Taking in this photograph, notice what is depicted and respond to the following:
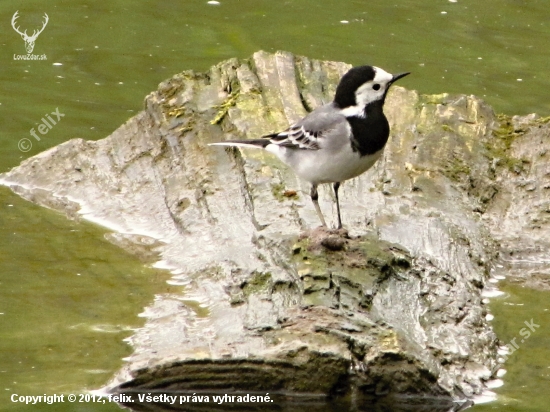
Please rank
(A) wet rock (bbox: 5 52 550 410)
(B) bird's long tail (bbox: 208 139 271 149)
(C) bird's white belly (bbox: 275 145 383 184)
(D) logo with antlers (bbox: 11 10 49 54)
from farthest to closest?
(D) logo with antlers (bbox: 11 10 49 54) < (B) bird's long tail (bbox: 208 139 271 149) < (C) bird's white belly (bbox: 275 145 383 184) < (A) wet rock (bbox: 5 52 550 410)

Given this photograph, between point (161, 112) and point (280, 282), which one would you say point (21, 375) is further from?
point (161, 112)

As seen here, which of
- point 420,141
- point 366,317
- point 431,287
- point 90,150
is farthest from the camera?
point 90,150

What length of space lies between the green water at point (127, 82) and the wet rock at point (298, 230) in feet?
0.92

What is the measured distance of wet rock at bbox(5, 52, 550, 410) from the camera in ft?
18.1

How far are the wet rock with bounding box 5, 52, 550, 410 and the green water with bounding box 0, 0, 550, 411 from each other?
279mm

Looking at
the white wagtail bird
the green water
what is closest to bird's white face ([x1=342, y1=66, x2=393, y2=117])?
the white wagtail bird

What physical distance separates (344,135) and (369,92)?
36 centimetres

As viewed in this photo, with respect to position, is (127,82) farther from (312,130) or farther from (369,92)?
(369,92)

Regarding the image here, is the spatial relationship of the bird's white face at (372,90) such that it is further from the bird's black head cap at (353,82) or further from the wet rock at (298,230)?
the wet rock at (298,230)

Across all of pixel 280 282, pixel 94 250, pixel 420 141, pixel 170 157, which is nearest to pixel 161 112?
pixel 170 157

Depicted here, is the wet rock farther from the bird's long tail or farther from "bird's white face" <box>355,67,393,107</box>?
"bird's white face" <box>355,67,393,107</box>

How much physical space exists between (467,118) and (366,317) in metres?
3.42

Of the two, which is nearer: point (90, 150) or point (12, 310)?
point (12, 310)

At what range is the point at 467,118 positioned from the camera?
867cm
